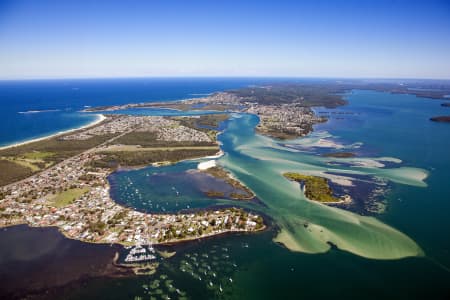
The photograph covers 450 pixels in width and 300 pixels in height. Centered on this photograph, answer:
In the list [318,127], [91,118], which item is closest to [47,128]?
[91,118]

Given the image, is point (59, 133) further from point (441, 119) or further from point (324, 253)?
point (441, 119)

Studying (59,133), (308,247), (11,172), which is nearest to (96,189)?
(11,172)

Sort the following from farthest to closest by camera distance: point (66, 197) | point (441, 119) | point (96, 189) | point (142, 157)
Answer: point (441, 119), point (142, 157), point (96, 189), point (66, 197)

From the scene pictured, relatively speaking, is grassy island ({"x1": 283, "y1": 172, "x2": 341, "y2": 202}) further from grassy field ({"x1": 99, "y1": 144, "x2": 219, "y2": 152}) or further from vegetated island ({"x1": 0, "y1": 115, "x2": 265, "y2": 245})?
grassy field ({"x1": 99, "y1": 144, "x2": 219, "y2": 152})

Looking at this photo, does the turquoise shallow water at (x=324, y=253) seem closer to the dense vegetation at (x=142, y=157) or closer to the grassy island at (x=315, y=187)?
the grassy island at (x=315, y=187)

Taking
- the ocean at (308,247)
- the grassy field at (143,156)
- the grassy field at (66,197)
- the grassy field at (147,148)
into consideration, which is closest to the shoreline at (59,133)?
the grassy field at (147,148)

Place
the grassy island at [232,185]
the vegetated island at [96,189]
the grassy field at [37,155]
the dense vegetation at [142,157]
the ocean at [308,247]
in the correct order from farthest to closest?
the grassy field at [37,155] → the dense vegetation at [142,157] → the grassy island at [232,185] → the vegetated island at [96,189] → the ocean at [308,247]

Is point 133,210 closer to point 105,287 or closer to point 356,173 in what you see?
point 105,287
